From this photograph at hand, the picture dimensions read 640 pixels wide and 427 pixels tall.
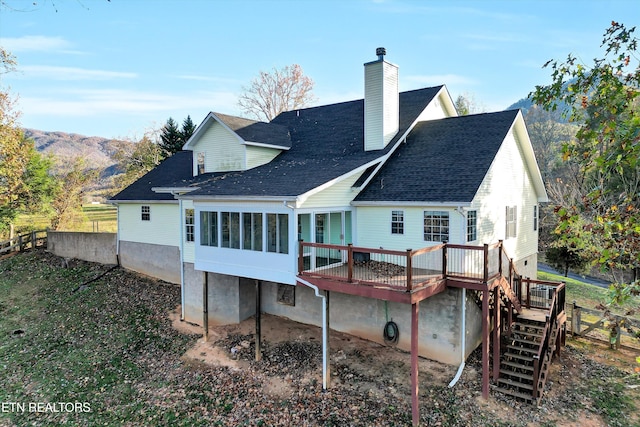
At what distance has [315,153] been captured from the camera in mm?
16969

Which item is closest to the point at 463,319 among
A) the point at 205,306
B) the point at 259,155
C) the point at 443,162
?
the point at 443,162

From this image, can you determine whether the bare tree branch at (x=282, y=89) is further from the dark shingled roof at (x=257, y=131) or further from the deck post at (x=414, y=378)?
the deck post at (x=414, y=378)

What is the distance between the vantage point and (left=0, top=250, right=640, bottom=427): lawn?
1031 centimetres

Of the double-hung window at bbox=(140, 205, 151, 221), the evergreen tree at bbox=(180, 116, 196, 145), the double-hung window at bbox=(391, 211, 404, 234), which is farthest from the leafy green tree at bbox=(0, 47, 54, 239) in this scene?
the double-hung window at bbox=(391, 211, 404, 234)

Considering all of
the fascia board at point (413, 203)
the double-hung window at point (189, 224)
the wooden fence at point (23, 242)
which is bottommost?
the wooden fence at point (23, 242)

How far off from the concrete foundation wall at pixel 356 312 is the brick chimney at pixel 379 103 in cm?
643

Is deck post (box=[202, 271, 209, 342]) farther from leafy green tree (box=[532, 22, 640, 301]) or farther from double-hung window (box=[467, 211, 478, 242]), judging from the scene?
leafy green tree (box=[532, 22, 640, 301])

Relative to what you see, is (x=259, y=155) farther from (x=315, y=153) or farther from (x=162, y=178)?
(x=162, y=178)

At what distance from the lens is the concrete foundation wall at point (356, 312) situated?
11938 millimetres

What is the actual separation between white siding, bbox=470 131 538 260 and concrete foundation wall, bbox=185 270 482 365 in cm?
283

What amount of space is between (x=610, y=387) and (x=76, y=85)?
84.2ft

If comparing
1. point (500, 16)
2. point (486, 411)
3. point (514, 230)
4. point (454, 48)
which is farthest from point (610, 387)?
point (454, 48)

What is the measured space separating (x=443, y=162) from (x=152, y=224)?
15494mm

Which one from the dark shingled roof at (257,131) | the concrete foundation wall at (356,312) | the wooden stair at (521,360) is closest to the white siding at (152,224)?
the concrete foundation wall at (356,312)
